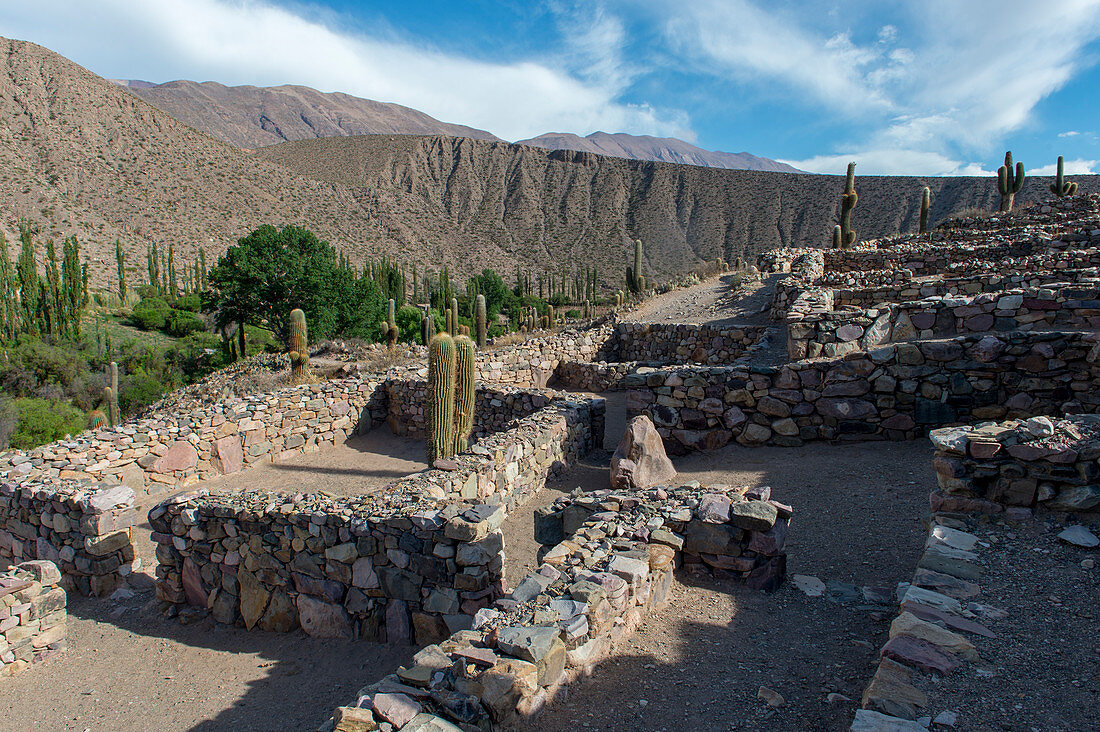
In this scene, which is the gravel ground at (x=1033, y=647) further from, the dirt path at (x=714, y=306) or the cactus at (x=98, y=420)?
the cactus at (x=98, y=420)

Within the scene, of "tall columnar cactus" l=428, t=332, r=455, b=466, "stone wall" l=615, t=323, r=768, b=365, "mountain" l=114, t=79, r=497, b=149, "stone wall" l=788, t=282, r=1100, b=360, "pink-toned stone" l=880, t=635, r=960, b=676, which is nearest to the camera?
"pink-toned stone" l=880, t=635, r=960, b=676

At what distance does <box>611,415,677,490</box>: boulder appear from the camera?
6988 millimetres

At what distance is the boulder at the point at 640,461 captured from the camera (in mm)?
6988

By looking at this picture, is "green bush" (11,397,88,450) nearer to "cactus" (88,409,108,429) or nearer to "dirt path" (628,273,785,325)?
"cactus" (88,409,108,429)

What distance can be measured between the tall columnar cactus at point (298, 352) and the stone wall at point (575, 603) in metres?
13.0

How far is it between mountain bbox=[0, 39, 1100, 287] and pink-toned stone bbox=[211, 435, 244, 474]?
128 feet

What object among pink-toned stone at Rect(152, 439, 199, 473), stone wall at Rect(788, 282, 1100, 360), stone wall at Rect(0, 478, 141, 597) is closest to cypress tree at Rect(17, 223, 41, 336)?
pink-toned stone at Rect(152, 439, 199, 473)

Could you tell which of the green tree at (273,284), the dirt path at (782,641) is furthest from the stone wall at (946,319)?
the green tree at (273,284)

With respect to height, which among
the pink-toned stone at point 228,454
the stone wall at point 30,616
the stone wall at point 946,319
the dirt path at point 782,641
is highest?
the stone wall at point 946,319

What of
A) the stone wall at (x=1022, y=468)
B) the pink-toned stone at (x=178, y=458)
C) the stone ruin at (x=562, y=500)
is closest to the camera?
the stone ruin at (x=562, y=500)

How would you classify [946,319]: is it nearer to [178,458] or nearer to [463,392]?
[463,392]

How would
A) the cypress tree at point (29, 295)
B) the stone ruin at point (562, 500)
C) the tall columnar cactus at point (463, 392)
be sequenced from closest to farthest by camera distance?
the stone ruin at point (562, 500) < the tall columnar cactus at point (463, 392) < the cypress tree at point (29, 295)

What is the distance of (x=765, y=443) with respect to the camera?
7.83 meters

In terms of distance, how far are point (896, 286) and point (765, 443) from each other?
624 cm
